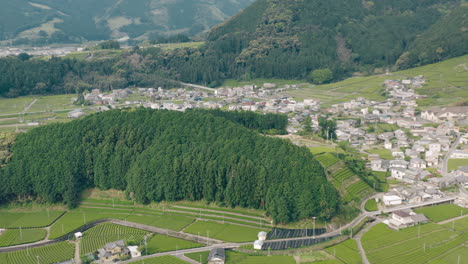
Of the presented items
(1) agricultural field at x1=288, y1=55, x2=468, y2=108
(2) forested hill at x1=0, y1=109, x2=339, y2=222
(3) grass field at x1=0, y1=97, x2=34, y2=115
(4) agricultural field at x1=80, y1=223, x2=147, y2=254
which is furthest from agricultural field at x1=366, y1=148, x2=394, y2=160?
(3) grass field at x1=0, y1=97, x2=34, y2=115

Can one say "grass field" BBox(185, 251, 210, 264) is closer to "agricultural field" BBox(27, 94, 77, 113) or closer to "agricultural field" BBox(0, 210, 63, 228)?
"agricultural field" BBox(0, 210, 63, 228)

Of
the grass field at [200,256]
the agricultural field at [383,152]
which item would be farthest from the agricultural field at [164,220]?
the agricultural field at [383,152]

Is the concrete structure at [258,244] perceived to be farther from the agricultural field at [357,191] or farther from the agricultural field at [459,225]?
the agricultural field at [459,225]

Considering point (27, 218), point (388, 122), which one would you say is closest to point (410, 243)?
point (27, 218)

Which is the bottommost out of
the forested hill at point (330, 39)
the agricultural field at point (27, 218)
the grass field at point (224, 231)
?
the grass field at point (224, 231)

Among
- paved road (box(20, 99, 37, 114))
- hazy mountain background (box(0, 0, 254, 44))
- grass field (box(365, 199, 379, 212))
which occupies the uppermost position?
hazy mountain background (box(0, 0, 254, 44))

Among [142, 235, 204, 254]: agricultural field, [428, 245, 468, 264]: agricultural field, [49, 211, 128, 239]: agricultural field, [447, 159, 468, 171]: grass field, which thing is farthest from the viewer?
[447, 159, 468, 171]: grass field
